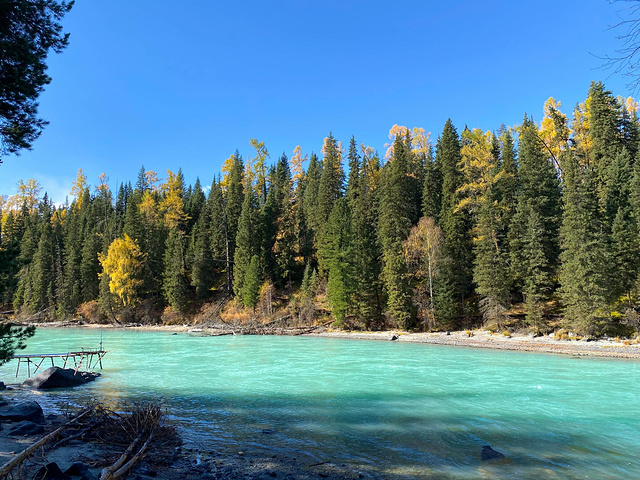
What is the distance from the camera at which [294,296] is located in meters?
46.5

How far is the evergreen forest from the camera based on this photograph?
A: 29500 millimetres

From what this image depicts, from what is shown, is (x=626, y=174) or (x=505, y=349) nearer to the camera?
(x=505, y=349)

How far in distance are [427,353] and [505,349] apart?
6170 mm

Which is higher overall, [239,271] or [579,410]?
[239,271]

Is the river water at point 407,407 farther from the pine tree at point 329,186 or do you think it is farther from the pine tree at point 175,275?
the pine tree at point 329,186

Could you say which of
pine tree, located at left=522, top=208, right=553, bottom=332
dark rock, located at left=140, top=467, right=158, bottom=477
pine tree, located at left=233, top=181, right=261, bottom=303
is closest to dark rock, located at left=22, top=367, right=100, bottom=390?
dark rock, located at left=140, top=467, right=158, bottom=477

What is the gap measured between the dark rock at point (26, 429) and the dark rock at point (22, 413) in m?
0.68

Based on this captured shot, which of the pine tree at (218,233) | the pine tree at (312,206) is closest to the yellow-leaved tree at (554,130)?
the pine tree at (312,206)

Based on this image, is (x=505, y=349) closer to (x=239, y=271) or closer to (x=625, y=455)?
(x=625, y=455)

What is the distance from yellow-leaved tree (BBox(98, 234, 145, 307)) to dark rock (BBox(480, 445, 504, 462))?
5235 centimetres

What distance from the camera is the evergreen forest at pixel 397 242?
29.5 meters

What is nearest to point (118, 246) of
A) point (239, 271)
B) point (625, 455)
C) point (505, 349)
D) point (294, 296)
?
point (239, 271)

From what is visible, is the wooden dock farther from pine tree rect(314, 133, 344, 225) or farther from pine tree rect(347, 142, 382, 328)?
pine tree rect(314, 133, 344, 225)

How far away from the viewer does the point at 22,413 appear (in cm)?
1004
